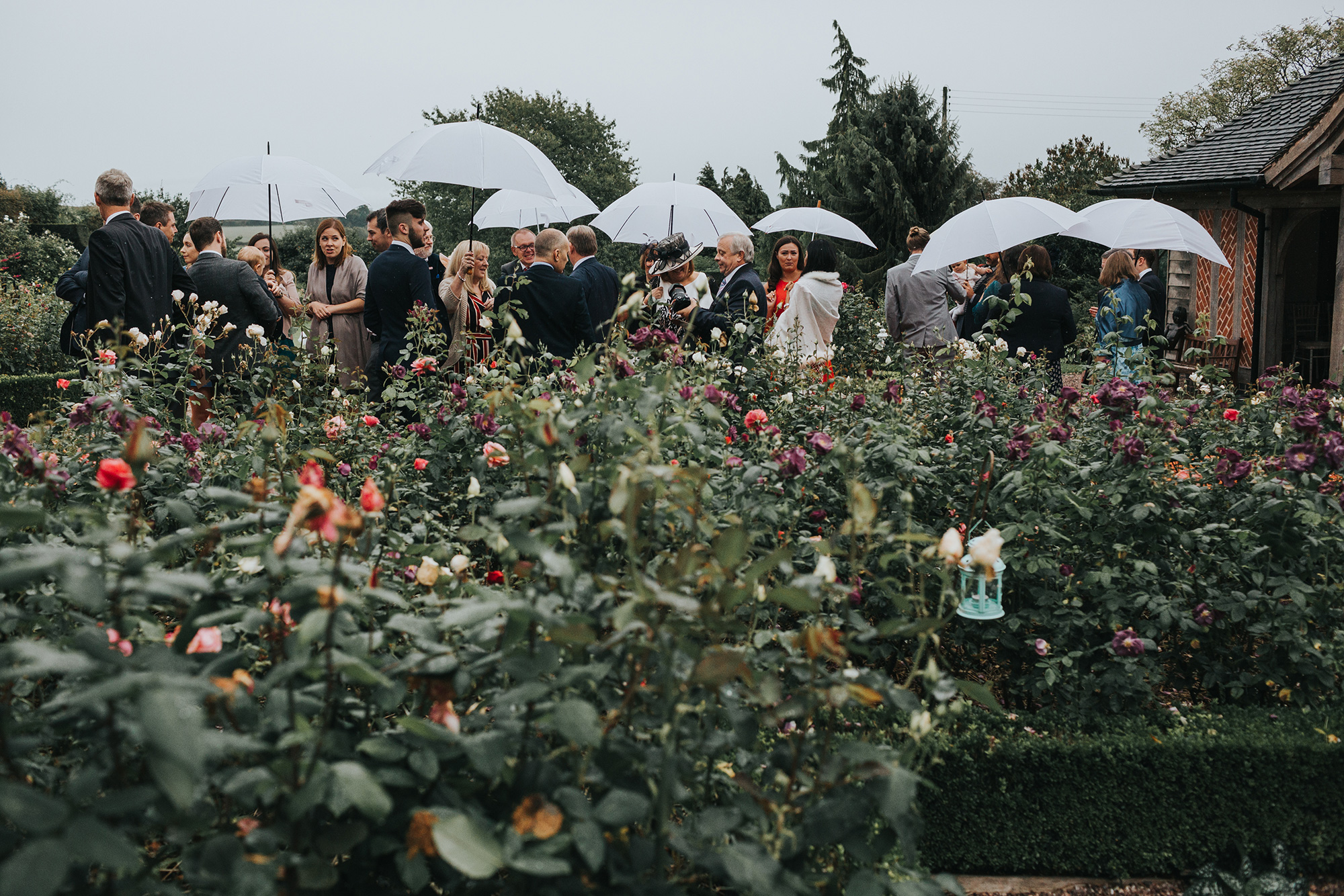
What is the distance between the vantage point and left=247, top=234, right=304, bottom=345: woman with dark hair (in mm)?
6547

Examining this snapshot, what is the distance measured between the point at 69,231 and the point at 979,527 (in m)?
27.8

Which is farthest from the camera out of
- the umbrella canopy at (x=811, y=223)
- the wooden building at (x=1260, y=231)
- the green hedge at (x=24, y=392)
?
the wooden building at (x=1260, y=231)

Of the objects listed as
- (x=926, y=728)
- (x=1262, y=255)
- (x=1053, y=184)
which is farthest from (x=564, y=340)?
(x=1053, y=184)

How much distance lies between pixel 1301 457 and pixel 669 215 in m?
6.41

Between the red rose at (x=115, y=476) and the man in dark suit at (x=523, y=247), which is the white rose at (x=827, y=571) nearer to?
the red rose at (x=115, y=476)

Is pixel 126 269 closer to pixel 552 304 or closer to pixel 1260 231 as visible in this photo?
pixel 552 304

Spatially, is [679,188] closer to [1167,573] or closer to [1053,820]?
[1167,573]

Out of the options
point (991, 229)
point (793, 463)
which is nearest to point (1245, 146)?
point (991, 229)

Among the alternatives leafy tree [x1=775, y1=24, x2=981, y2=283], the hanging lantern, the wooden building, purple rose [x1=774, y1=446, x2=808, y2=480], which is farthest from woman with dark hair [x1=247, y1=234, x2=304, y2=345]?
leafy tree [x1=775, y1=24, x2=981, y2=283]

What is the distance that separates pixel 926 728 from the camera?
1610 mm

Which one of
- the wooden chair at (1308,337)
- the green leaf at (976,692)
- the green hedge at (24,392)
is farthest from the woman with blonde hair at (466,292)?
the wooden chair at (1308,337)

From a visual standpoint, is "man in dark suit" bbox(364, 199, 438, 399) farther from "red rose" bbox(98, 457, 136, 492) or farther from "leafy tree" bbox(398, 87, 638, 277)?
"leafy tree" bbox(398, 87, 638, 277)

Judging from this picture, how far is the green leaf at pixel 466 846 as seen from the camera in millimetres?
1122

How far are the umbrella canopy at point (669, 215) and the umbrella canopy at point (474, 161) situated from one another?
5.85ft
